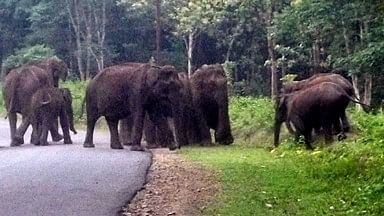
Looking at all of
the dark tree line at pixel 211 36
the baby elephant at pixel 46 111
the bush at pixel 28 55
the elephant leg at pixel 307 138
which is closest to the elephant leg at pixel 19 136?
the baby elephant at pixel 46 111

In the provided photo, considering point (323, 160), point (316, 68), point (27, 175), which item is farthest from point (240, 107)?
point (27, 175)

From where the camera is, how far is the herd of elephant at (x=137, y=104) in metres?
20.6

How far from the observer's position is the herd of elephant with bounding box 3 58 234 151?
20.6 metres

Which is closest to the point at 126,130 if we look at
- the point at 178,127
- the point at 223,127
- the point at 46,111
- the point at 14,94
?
the point at 46,111

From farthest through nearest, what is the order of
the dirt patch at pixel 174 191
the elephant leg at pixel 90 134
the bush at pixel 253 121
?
the bush at pixel 253 121, the elephant leg at pixel 90 134, the dirt patch at pixel 174 191

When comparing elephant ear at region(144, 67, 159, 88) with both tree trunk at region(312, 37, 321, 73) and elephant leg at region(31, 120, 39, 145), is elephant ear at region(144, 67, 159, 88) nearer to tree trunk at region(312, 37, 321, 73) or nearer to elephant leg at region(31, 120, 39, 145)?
elephant leg at region(31, 120, 39, 145)

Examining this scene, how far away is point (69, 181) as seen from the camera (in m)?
13.1

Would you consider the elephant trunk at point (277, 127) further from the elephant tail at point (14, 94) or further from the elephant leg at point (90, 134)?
the elephant tail at point (14, 94)

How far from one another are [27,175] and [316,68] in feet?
58.6

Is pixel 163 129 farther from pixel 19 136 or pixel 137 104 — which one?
pixel 19 136

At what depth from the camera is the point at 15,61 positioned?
149ft

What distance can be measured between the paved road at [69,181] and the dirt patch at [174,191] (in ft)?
0.58

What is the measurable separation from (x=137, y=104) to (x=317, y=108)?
4.21 m

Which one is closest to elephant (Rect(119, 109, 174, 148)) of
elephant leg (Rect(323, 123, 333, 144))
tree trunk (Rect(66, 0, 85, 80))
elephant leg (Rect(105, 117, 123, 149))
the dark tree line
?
elephant leg (Rect(105, 117, 123, 149))
